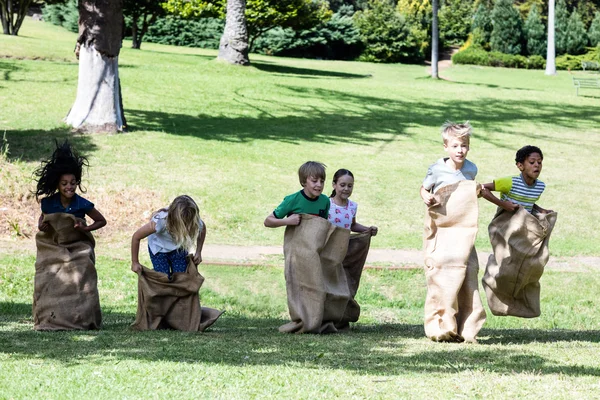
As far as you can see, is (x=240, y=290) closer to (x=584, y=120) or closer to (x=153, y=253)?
(x=153, y=253)

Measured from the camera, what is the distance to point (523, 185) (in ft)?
27.6

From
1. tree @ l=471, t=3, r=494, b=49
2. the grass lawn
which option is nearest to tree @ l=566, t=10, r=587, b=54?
tree @ l=471, t=3, r=494, b=49

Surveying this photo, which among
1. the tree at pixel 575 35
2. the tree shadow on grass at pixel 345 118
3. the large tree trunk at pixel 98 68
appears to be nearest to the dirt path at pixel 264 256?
the large tree trunk at pixel 98 68

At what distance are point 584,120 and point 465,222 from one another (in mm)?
21331

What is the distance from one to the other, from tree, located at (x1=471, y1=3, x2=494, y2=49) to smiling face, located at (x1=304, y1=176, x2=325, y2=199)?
55206 millimetres

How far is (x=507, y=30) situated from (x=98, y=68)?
4481 cm

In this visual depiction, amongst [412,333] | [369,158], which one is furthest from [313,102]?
[412,333]

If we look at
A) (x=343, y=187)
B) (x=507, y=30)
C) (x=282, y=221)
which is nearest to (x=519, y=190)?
(x=343, y=187)

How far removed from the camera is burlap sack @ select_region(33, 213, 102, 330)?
8.60m

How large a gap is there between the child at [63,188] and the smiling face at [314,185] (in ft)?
6.10

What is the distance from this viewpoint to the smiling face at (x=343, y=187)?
347 inches

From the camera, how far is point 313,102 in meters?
28.3

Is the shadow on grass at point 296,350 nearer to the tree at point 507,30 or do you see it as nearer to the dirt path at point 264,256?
the dirt path at point 264,256

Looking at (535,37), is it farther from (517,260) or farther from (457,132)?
(457,132)
